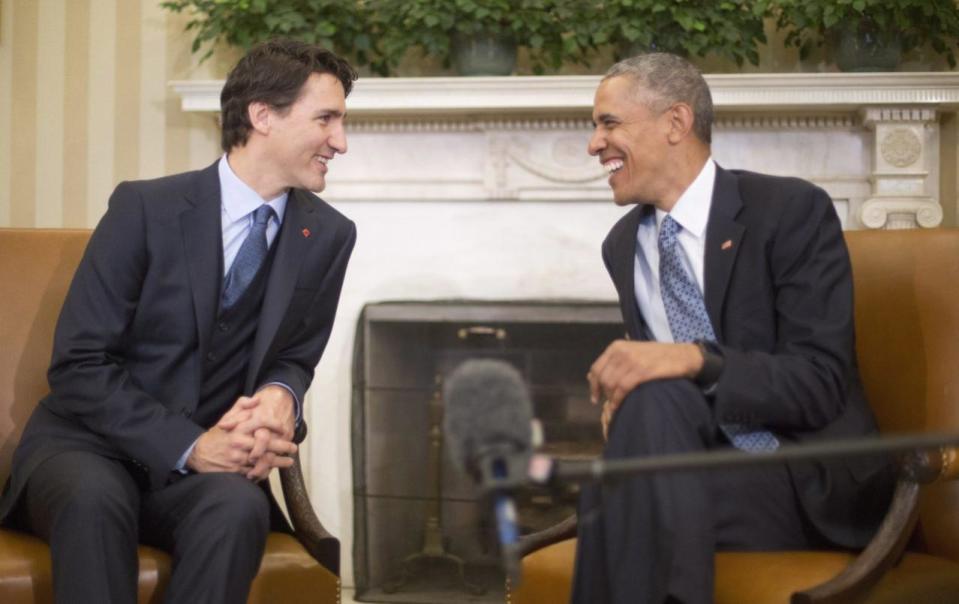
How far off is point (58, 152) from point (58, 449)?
1.93 metres

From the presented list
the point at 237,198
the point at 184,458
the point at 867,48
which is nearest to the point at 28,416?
the point at 184,458

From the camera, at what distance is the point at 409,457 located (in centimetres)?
373

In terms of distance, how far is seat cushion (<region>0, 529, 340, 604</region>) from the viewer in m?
1.94

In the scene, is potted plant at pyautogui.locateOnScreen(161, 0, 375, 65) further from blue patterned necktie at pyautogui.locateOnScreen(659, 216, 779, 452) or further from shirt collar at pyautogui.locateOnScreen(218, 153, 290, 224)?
blue patterned necktie at pyautogui.locateOnScreen(659, 216, 779, 452)

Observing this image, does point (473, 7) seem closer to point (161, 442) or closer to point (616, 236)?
point (616, 236)

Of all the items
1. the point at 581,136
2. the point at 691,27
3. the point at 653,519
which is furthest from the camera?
the point at 581,136

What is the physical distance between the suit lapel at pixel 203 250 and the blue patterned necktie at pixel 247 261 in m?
0.04

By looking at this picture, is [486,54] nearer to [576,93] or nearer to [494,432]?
[576,93]

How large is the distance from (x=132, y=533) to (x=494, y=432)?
4.00 ft

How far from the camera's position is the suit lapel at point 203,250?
221cm

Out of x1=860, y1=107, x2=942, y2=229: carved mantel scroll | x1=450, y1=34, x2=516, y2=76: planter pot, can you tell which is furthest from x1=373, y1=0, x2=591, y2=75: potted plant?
x1=860, y1=107, x2=942, y2=229: carved mantel scroll

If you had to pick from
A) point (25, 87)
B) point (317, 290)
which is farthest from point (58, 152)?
point (317, 290)

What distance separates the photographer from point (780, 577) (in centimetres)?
182

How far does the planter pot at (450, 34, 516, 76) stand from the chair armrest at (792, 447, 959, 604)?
1.89 m
